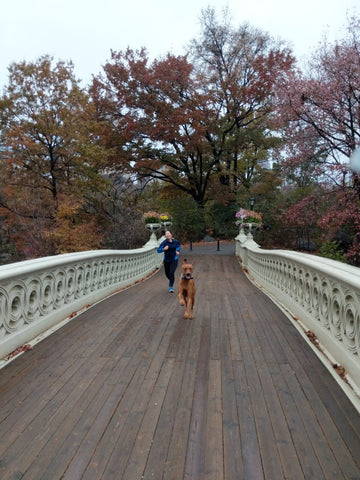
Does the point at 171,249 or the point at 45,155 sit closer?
the point at 171,249

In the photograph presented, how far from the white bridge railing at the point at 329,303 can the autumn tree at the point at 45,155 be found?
563 inches

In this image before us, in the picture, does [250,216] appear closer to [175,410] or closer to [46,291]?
[46,291]

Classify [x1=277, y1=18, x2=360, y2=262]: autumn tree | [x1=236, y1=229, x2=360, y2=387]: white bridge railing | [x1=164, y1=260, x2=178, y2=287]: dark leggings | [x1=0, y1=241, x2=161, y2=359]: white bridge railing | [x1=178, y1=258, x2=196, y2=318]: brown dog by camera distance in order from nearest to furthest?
[x1=236, y1=229, x2=360, y2=387]: white bridge railing < [x1=0, y1=241, x2=161, y2=359]: white bridge railing < [x1=178, y1=258, x2=196, y2=318]: brown dog < [x1=164, y1=260, x2=178, y2=287]: dark leggings < [x1=277, y1=18, x2=360, y2=262]: autumn tree

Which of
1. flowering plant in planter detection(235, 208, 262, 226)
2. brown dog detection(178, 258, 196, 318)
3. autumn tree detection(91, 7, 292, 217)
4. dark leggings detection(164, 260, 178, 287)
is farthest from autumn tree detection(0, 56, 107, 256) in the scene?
brown dog detection(178, 258, 196, 318)

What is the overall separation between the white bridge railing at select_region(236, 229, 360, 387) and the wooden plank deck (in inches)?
10.3

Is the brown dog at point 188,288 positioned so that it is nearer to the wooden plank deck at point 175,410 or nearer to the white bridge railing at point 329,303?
the wooden plank deck at point 175,410

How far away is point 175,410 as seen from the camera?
8.14 ft

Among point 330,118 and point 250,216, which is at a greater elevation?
point 330,118

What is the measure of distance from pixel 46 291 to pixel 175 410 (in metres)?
2.88

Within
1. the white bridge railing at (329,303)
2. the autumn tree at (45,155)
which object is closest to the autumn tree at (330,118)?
the white bridge railing at (329,303)

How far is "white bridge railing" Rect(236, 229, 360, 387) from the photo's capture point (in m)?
2.95

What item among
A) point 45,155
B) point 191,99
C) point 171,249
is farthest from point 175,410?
point 191,99

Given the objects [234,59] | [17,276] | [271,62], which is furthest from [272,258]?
[234,59]

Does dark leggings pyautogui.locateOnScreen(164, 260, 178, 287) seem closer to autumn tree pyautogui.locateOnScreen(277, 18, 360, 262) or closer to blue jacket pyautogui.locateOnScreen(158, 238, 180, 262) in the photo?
blue jacket pyautogui.locateOnScreen(158, 238, 180, 262)
